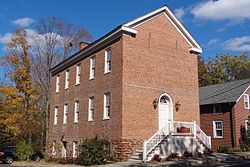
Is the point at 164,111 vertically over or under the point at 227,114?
under

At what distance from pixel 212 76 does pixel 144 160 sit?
39121 millimetres

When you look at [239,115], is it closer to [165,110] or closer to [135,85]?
[165,110]

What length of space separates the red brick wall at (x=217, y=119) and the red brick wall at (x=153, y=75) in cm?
753

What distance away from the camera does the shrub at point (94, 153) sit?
18837 millimetres

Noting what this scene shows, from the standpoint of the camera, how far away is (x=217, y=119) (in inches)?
1238

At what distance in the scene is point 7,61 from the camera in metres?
35.8

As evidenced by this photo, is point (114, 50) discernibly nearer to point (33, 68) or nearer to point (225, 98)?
point (225, 98)

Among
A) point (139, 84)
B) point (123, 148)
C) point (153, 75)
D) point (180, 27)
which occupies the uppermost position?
point (180, 27)

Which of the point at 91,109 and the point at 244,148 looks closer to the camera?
the point at 91,109

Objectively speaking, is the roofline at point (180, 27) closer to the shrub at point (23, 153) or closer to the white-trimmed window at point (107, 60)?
the white-trimmed window at point (107, 60)

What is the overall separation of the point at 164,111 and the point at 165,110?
13cm

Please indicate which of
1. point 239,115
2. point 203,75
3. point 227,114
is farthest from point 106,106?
point 203,75

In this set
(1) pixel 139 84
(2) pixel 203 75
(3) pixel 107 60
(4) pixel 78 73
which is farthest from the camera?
(2) pixel 203 75

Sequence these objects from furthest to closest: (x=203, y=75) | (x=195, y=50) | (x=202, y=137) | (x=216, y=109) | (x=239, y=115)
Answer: (x=203, y=75) < (x=216, y=109) < (x=239, y=115) < (x=195, y=50) < (x=202, y=137)
